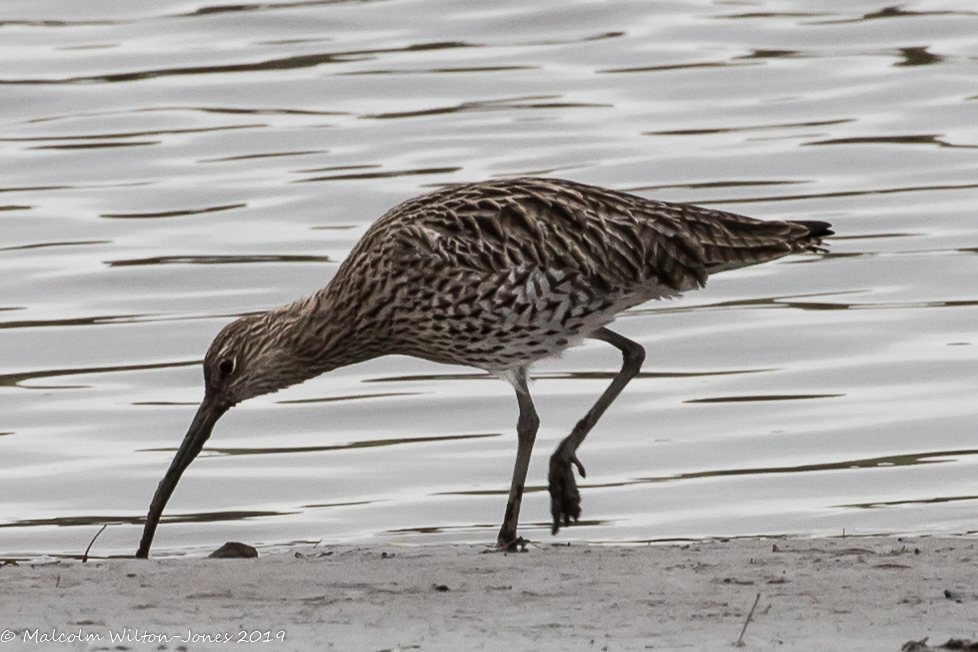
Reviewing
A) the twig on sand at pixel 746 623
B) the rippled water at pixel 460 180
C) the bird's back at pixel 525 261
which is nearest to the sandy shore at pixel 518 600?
the twig on sand at pixel 746 623

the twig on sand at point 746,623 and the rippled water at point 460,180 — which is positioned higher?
the twig on sand at point 746,623

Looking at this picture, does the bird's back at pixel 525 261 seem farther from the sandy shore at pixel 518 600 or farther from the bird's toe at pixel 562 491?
the sandy shore at pixel 518 600

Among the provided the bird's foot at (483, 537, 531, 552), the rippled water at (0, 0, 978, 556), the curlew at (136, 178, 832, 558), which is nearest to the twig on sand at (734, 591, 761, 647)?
the bird's foot at (483, 537, 531, 552)

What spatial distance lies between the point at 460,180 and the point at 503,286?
7.35 metres

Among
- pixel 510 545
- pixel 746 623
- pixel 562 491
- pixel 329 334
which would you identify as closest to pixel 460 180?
pixel 329 334

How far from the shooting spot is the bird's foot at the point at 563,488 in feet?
31.5

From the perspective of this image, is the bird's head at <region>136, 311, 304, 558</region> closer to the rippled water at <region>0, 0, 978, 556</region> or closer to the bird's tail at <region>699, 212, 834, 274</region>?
the rippled water at <region>0, 0, 978, 556</region>

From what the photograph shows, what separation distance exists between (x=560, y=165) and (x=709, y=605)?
1033cm

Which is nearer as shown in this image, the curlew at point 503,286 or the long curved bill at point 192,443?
the curlew at point 503,286

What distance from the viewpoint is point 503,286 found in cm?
933

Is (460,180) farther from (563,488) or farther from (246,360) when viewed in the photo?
(563,488)

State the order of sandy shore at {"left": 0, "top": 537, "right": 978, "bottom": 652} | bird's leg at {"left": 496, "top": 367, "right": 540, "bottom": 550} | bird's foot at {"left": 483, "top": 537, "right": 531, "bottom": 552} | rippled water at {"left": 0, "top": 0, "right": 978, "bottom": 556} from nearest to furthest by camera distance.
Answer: sandy shore at {"left": 0, "top": 537, "right": 978, "bottom": 652}
bird's foot at {"left": 483, "top": 537, "right": 531, "bottom": 552}
bird's leg at {"left": 496, "top": 367, "right": 540, "bottom": 550}
rippled water at {"left": 0, "top": 0, "right": 978, "bottom": 556}

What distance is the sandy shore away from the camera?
21.5ft

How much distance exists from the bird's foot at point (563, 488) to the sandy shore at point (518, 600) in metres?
1.37
